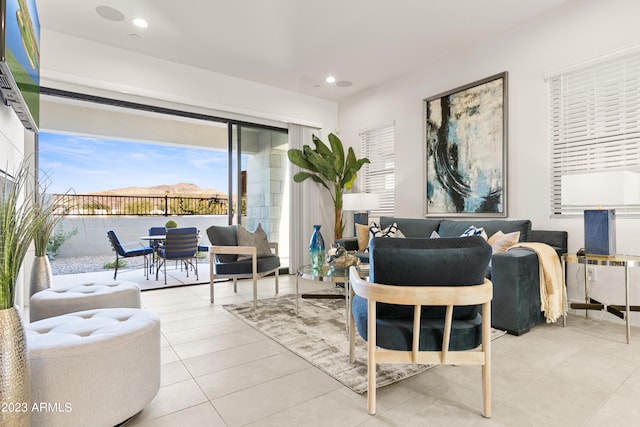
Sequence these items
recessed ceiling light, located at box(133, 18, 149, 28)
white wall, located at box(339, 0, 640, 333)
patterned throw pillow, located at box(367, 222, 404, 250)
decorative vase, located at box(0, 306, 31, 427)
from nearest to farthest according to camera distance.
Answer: decorative vase, located at box(0, 306, 31, 427) < white wall, located at box(339, 0, 640, 333) < recessed ceiling light, located at box(133, 18, 149, 28) < patterned throw pillow, located at box(367, 222, 404, 250)

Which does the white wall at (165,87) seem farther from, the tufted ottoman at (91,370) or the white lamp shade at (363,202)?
the tufted ottoman at (91,370)

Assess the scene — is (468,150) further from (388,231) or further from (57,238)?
(57,238)

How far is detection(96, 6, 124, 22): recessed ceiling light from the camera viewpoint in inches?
127

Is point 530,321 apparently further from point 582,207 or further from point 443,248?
point 443,248

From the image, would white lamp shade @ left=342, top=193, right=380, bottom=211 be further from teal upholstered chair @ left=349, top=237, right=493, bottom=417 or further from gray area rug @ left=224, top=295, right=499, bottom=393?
teal upholstered chair @ left=349, top=237, right=493, bottom=417

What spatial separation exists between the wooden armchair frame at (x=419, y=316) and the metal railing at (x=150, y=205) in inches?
333

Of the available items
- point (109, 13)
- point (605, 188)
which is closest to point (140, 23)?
point (109, 13)

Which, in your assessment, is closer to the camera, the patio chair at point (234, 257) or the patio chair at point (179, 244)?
the patio chair at point (234, 257)

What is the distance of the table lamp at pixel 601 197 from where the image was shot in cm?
240

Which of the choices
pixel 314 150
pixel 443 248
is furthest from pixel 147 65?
pixel 443 248

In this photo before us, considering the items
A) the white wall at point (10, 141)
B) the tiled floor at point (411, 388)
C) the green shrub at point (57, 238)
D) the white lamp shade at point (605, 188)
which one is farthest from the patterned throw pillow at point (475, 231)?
the green shrub at point (57, 238)

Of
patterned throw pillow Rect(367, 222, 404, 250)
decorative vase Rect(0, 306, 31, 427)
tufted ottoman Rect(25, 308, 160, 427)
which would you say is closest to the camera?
decorative vase Rect(0, 306, 31, 427)

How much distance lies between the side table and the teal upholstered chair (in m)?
1.55

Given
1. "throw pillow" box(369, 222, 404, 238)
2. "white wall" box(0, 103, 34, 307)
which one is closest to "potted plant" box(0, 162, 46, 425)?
"white wall" box(0, 103, 34, 307)
